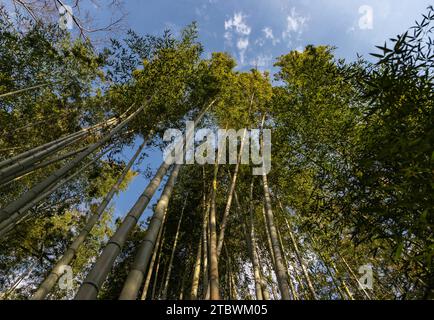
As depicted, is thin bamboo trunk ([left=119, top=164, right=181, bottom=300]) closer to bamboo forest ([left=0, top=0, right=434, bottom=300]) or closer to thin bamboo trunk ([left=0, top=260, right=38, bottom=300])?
bamboo forest ([left=0, top=0, right=434, bottom=300])

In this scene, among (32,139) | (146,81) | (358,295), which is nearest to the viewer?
(358,295)

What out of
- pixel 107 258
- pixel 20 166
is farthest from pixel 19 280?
pixel 107 258

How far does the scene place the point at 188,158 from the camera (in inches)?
277

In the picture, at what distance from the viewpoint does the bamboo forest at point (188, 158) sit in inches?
153

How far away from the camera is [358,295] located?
5.67 metres

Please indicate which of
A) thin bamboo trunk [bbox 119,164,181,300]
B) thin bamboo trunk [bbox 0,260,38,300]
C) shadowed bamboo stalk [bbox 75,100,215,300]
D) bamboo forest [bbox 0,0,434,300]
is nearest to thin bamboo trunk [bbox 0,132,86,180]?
bamboo forest [bbox 0,0,434,300]

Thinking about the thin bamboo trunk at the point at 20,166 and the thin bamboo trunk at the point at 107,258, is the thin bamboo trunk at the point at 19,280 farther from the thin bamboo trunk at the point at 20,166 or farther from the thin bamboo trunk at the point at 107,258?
the thin bamboo trunk at the point at 107,258

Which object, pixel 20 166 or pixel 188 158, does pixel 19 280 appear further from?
pixel 20 166

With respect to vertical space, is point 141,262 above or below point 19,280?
below

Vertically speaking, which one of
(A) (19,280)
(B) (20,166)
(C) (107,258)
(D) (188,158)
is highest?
(D) (188,158)
